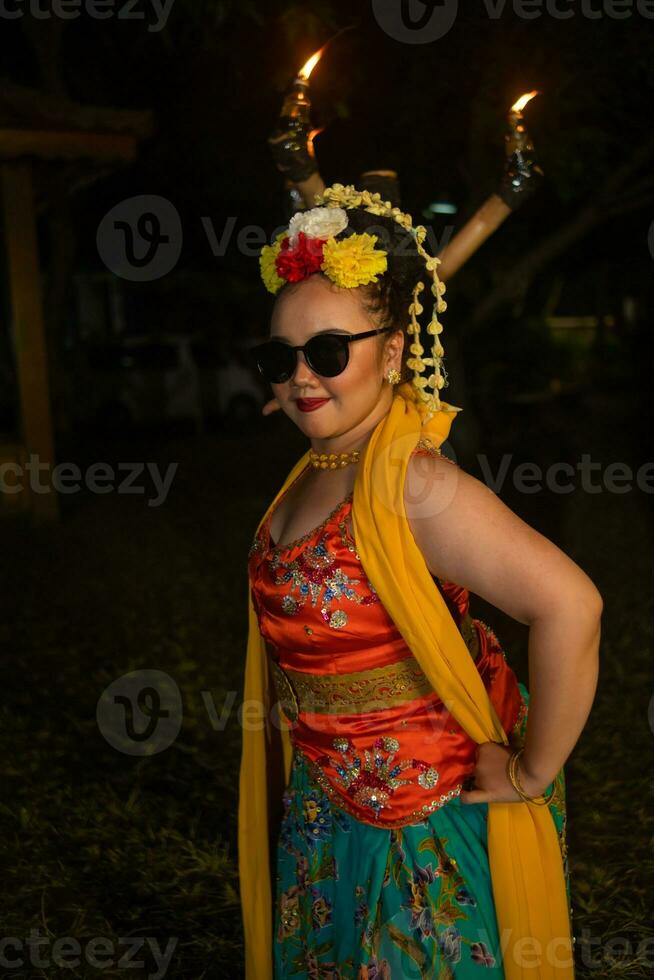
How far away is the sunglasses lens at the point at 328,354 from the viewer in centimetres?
176

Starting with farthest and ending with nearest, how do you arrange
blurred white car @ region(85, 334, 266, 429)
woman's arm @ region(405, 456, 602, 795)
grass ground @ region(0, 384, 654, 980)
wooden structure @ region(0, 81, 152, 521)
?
blurred white car @ region(85, 334, 266, 429) < wooden structure @ region(0, 81, 152, 521) < grass ground @ region(0, 384, 654, 980) < woman's arm @ region(405, 456, 602, 795)

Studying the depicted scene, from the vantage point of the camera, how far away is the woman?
1700 millimetres

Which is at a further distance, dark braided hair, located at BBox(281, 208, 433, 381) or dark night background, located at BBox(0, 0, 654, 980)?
dark night background, located at BBox(0, 0, 654, 980)

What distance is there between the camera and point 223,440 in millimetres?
14500

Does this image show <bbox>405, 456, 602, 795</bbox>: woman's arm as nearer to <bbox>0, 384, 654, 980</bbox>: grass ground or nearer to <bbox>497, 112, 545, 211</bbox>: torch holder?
<bbox>497, 112, 545, 211</bbox>: torch holder

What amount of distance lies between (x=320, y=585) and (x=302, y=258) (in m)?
0.61

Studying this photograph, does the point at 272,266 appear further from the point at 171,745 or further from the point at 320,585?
the point at 171,745

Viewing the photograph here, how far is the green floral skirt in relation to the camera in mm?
1780

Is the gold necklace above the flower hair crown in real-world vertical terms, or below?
below

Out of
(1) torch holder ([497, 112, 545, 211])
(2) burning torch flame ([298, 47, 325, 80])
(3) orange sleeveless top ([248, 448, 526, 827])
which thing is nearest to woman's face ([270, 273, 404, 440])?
(3) orange sleeveless top ([248, 448, 526, 827])

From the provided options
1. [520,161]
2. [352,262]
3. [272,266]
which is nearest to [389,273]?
[352,262]

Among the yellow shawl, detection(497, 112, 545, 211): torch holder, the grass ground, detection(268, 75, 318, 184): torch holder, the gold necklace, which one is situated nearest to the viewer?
the yellow shawl

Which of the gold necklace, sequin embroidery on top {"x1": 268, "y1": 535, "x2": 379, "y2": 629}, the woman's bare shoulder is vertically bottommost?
sequin embroidery on top {"x1": 268, "y1": 535, "x2": 379, "y2": 629}

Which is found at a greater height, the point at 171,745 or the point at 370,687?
the point at 370,687
